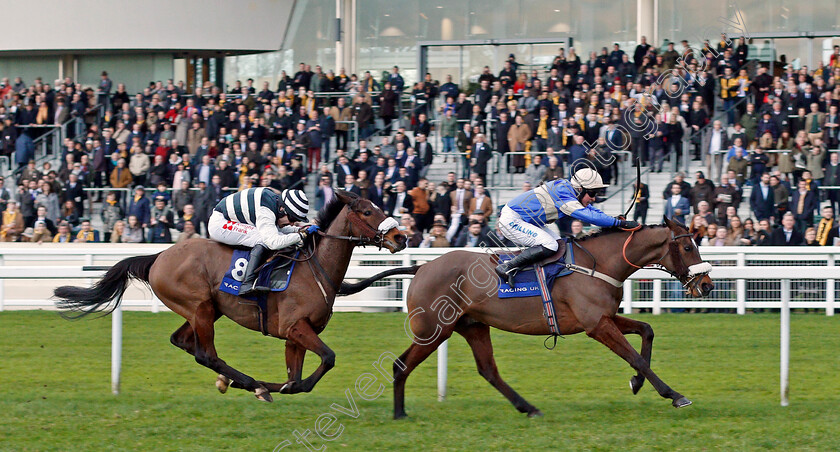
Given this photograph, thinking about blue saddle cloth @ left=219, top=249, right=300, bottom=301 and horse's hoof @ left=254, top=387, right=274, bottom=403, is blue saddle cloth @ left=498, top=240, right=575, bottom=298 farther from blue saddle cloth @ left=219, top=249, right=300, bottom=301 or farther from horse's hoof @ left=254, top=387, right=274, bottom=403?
horse's hoof @ left=254, top=387, right=274, bottom=403

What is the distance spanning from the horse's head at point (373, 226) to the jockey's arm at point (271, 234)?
34 centimetres

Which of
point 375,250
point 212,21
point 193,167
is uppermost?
point 212,21

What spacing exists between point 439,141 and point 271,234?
29.7 feet

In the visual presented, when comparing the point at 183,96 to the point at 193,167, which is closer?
the point at 193,167

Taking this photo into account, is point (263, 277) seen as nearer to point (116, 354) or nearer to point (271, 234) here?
point (271, 234)

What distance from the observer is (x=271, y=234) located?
5.98 metres

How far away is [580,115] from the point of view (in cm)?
1298

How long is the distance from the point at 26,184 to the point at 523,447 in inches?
461

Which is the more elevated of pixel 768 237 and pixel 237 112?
pixel 237 112

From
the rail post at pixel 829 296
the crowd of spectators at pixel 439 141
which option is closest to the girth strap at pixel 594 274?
the rail post at pixel 829 296

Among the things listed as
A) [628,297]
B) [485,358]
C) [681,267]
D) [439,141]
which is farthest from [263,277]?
[439,141]

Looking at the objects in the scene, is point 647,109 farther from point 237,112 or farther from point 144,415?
point 144,415

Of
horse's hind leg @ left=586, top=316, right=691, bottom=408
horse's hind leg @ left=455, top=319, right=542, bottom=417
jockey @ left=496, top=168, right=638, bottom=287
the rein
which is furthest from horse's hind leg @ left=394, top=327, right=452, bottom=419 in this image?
horse's hind leg @ left=586, top=316, right=691, bottom=408

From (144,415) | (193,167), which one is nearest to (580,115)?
(193,167)
